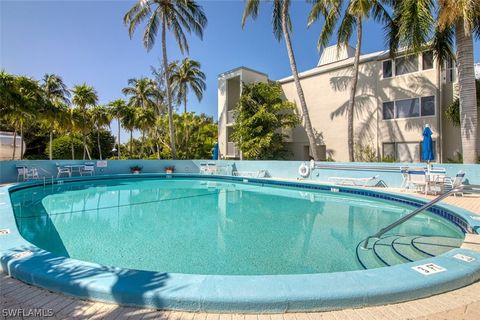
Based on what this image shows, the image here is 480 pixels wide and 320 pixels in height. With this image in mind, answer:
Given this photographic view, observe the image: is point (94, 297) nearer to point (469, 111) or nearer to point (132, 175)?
point (469, 111)

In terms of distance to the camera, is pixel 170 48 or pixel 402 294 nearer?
pixel 402 294

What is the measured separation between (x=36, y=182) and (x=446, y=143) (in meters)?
22.2

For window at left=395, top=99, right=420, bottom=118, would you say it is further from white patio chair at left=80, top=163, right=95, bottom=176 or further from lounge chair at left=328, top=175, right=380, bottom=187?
white patio chair at left=80, top=163, right=95, bottom=176

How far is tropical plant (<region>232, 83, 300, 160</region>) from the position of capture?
1910 cm

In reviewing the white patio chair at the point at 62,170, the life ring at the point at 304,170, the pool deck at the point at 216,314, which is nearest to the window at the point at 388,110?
the life ring at the point at 304,170

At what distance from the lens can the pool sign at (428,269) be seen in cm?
314

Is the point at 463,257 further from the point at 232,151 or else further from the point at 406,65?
the point at 232,151

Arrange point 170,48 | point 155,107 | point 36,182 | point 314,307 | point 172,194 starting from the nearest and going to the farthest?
point 314,307 < point 172,194 < point 36,182 < point 170,48 < point 155,107

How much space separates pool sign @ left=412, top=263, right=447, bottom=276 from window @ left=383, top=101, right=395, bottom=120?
52.3 ft

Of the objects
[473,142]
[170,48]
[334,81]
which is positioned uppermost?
[170,48]

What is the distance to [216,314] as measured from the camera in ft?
8.57

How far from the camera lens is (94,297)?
9.21 ft

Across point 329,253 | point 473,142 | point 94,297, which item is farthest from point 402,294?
point 473,142

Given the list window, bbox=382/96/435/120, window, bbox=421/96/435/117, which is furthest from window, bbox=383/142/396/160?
window, bbox=421/96/435/117
